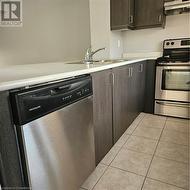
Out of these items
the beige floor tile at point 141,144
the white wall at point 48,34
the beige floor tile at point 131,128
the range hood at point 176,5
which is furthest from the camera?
the white wall at point 48,34

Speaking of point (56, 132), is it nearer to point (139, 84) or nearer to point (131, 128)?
point (131, 128)

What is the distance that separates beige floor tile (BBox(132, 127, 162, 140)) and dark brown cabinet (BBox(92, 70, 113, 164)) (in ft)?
2.20

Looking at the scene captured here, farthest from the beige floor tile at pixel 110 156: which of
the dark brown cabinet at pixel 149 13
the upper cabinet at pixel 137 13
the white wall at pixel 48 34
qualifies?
the white wall at pixel 48 34

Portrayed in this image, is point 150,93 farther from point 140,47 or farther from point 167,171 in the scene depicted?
point 167,171

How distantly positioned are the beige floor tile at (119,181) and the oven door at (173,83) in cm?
151

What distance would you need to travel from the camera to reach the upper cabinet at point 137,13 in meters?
2.51

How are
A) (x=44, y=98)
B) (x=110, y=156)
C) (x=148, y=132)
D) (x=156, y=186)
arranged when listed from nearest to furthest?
1. (x=44, y=98)
2. (x=156, y=186)
3. (x=110, y=156)
4. (x=148, y=132)

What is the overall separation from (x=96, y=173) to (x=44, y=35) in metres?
3.21

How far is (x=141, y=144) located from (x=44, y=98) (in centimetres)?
144

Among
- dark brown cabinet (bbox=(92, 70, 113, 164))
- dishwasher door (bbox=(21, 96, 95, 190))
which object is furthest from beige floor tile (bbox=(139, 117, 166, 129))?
dishwasher door (bbox=(21, 96, 95, 190))

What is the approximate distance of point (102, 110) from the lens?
1411mm
